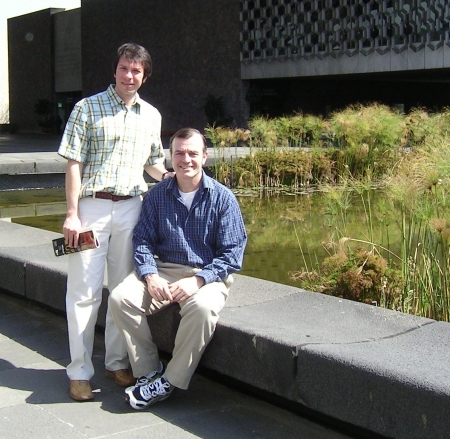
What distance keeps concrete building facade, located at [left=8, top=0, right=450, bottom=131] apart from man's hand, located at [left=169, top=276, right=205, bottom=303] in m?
21.0

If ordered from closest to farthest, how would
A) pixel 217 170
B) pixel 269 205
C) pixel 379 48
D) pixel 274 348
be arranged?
pixel 274 348 → pixel 269 205 → pixel 217 170 → pixel 379 48

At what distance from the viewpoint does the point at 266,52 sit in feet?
90.6

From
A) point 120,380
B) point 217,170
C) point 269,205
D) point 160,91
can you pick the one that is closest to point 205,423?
point 120,380

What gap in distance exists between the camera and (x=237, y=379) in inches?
135

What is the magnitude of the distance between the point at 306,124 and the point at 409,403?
988cm

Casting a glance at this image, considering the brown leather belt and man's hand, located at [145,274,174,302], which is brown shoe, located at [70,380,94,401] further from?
the brown leather belt

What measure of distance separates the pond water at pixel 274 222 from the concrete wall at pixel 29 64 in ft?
101

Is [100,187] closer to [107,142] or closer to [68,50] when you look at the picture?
[107,142]

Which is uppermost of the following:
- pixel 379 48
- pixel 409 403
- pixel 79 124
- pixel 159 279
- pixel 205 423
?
pixel 379 48

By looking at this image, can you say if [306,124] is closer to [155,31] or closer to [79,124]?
[79,124]

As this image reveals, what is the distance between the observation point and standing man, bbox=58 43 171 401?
349 cm

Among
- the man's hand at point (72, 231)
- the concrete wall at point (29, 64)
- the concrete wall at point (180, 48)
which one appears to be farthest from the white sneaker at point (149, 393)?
the concrete wall at point (29, 64)

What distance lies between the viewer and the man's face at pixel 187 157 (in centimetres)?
347

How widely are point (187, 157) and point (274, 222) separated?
483cm
